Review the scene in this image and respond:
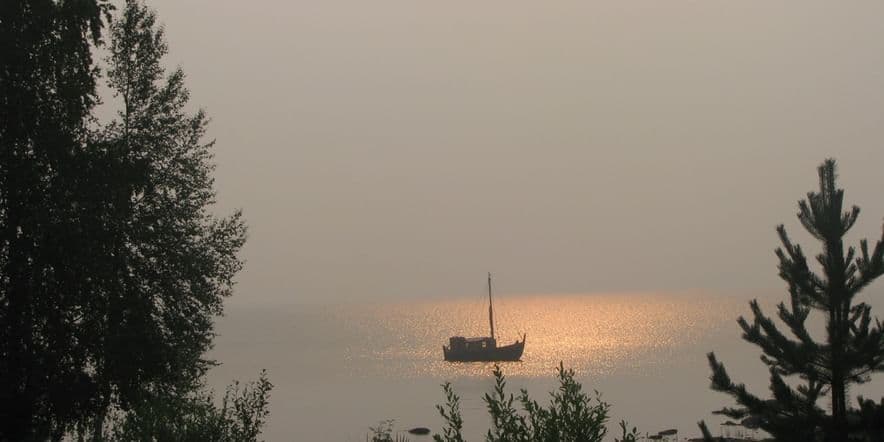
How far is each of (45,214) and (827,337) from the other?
1754 cm

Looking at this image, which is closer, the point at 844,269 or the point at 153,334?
the point at 844,269

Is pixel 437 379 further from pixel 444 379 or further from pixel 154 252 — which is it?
pixel 154 252

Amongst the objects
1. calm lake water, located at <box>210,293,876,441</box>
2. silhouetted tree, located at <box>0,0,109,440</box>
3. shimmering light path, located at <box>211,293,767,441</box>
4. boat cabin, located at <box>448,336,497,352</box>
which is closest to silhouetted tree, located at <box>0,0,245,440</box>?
silhouetted tree, located at <box>0,0,109,440</box>

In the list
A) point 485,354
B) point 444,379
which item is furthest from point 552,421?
point 485,354

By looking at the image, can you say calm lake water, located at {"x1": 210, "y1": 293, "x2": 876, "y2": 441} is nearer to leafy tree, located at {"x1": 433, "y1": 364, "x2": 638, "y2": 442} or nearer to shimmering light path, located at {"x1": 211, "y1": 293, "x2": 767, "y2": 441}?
shimmering light path, located at {"x1": 211, "y1": 293, "x2": 767, "y2": 441}

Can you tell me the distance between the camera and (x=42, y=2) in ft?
61.3

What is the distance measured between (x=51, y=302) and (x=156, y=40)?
11.2m

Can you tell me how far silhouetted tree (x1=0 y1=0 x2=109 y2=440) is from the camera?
18.0 meters

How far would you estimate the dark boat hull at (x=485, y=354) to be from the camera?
133m

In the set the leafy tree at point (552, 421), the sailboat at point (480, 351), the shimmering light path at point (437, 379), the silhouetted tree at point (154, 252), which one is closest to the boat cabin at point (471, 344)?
the sailboat at point (480, 351)

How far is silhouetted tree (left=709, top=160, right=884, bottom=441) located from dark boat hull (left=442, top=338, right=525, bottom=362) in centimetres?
11621

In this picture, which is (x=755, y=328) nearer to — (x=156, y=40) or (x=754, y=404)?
(x=754, y=404)

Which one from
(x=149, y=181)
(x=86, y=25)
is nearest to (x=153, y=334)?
(x=149, y=181)

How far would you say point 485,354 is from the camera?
436 ft
